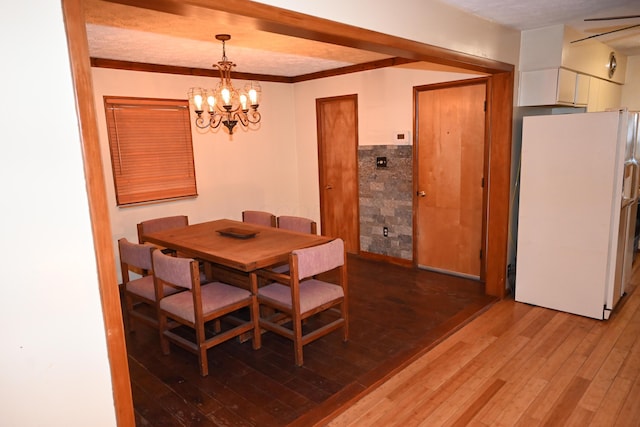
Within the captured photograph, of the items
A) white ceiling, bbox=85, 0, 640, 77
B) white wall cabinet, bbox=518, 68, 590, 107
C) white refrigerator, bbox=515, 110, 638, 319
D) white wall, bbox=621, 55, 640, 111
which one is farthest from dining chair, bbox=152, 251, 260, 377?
white wall, bbox=621, 55, 640, 111

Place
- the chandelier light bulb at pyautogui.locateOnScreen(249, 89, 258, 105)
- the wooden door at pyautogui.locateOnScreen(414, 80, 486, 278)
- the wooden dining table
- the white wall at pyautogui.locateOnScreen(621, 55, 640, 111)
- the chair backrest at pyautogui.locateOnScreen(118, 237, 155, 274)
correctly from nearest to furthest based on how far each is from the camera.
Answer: the wooden dining table → the chair backrest at pyautogui.locateOnScreen(118, 237, 155, 274) → the chandelier light bulb at pyautogui.locateOnScreen(249, 89, 258, 105) → the wooden door at pyautogui.locateOnScreen(414, 80, 486, 278) → the white wall at pyautogui.locateOnScreen(621, 55, 640, 111)

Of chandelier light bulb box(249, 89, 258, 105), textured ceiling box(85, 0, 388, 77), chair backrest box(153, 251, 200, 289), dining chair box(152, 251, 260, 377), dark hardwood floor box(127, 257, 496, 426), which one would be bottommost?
dark hardwood floor box(127, 257, 496, 426)

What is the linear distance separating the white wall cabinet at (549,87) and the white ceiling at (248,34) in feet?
1.29

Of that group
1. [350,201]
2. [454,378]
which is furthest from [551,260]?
[350,201]

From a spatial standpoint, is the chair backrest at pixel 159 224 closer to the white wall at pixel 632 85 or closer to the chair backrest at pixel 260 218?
the chair backrest at pixel 260 218

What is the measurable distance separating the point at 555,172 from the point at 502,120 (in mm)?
648

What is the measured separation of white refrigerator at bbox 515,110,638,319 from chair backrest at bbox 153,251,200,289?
2899 mm

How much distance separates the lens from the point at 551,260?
12.1 feet

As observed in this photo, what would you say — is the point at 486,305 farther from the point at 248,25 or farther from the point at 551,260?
the point at 248,25

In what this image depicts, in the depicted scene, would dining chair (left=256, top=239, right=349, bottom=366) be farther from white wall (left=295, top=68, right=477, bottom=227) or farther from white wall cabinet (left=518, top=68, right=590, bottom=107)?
white wall (left=295, top=68, right=477, bottom=227)

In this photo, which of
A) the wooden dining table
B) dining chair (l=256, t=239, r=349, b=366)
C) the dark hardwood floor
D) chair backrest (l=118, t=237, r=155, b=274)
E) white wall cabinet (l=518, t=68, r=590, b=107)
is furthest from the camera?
white wall cabinet (l=518, t=68, r=590, b=107)

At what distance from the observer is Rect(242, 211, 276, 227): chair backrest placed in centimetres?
442

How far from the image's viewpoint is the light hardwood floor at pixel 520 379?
2361mm

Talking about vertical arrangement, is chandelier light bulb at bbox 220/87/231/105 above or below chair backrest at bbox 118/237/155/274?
above
